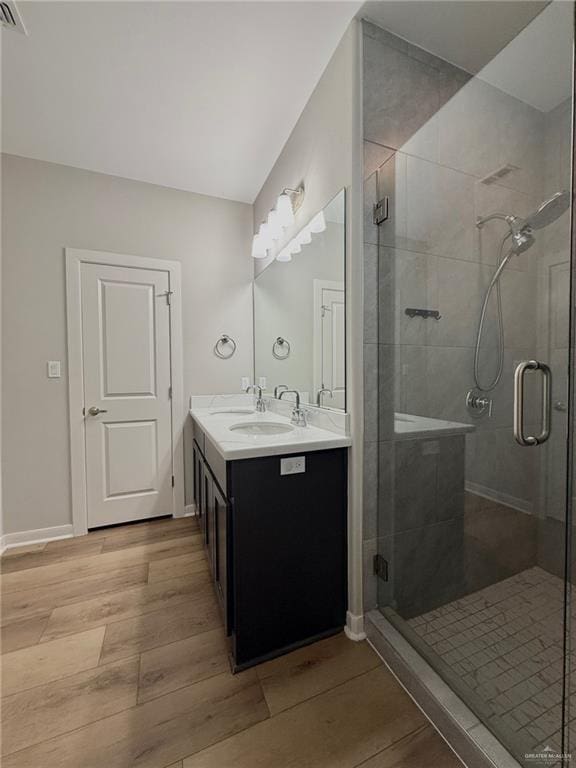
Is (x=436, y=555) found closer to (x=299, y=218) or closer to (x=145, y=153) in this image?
(x=299, y=218)

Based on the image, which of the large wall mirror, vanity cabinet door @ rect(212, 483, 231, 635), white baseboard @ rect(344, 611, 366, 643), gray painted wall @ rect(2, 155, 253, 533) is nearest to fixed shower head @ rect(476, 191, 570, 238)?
the large wall mirror

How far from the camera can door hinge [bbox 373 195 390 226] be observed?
1431 mm

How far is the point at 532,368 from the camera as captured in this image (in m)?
1.00

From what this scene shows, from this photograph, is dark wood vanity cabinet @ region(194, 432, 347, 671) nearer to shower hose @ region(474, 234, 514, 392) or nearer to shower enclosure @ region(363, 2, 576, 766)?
shower enclosure @ region(363, 2, 576, 766)

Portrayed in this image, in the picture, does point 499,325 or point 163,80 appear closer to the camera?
point 499,325

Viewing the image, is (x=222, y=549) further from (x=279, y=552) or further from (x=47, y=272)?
(x=47, y=272)

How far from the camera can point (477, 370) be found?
1.30 m

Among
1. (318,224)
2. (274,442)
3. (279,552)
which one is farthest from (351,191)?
(279,552)

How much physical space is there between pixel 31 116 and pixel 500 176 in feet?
8.36

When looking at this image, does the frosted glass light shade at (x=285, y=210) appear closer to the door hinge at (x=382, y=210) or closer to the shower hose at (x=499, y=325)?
the door hinge at (x=382, y=210)

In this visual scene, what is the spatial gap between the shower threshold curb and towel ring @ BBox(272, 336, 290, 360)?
1.59 meters

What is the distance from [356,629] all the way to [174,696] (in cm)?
76

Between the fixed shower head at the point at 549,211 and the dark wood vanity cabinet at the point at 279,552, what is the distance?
3.69 ft

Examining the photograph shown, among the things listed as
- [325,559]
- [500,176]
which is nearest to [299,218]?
[500,176]
